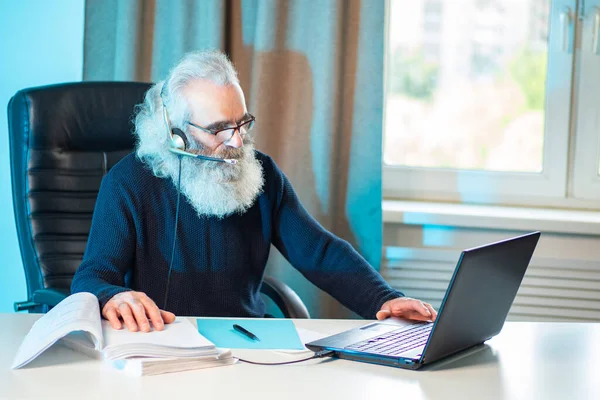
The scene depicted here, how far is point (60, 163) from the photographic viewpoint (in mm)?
2150

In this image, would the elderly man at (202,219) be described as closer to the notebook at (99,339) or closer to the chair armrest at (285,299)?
the chair armrest at (285,299)

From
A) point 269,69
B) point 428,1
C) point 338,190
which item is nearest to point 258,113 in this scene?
point 269,69

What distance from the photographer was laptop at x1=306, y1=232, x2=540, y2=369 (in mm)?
1262

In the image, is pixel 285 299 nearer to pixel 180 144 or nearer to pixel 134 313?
pixel 180 144

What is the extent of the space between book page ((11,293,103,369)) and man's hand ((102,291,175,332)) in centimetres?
3

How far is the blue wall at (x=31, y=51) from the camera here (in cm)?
264

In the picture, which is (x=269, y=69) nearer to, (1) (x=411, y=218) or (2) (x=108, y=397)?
(1) (x=411, y=218)

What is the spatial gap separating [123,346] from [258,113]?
4.81ft

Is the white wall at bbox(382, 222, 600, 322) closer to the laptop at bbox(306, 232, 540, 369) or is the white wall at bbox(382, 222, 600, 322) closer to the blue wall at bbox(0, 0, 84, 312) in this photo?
the laptop at bbox(306, 232, 540, 369)

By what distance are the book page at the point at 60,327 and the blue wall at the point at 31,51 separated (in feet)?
4.83

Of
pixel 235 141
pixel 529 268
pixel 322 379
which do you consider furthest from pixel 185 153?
pixel 529 268

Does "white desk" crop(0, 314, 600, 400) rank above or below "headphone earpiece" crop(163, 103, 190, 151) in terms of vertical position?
below

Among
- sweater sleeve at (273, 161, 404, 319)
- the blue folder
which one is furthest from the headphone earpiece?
the blue folder

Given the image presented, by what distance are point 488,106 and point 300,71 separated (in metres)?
0.76
